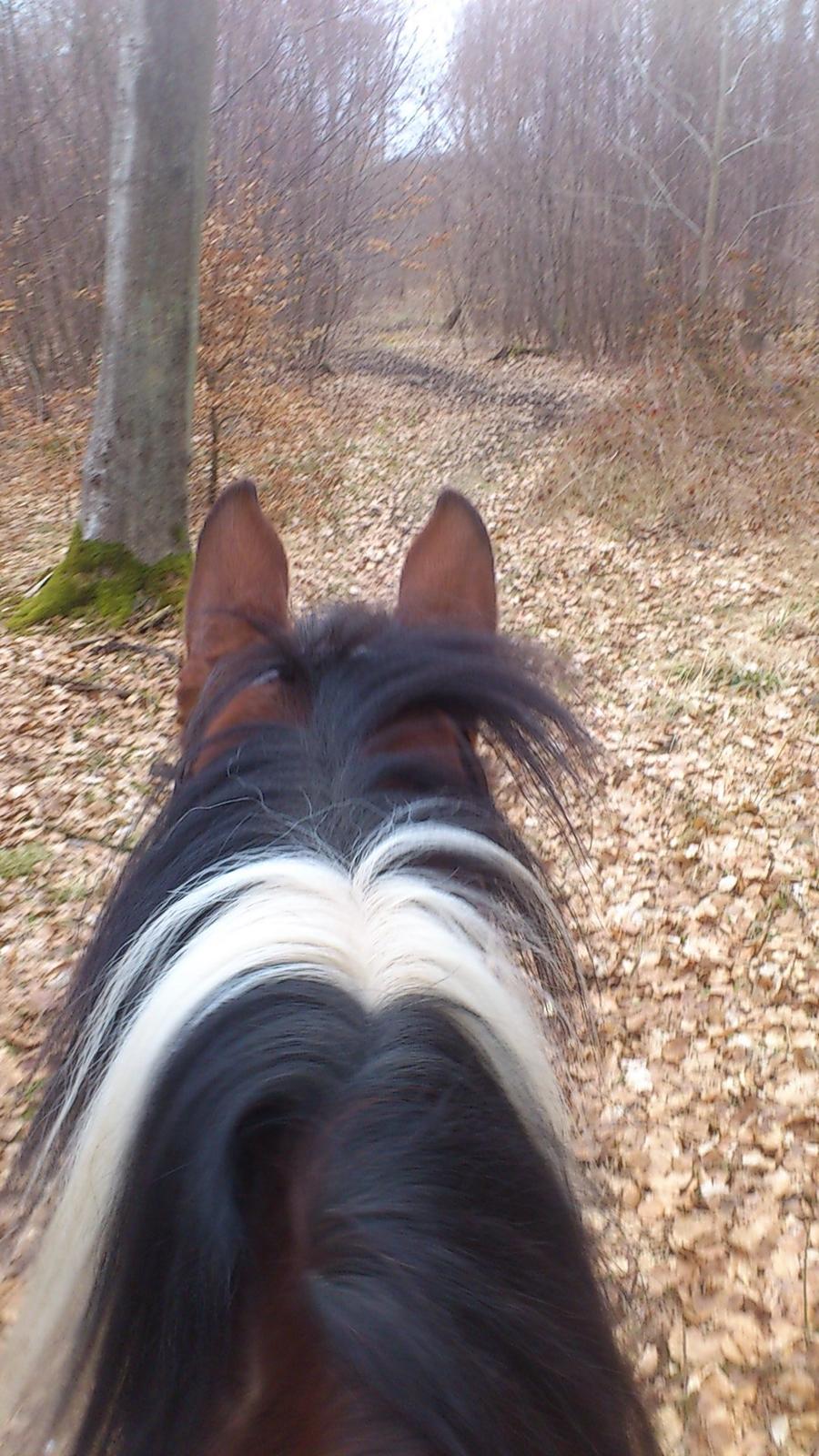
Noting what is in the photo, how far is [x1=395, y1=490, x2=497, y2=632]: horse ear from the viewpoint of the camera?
169cm

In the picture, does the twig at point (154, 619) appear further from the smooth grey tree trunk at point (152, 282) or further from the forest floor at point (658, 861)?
the smooth grey tree trunk at point (152, 282)

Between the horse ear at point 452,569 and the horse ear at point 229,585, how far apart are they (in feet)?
0.77

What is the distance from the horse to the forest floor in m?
0.45

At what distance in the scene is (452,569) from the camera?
1727 mm

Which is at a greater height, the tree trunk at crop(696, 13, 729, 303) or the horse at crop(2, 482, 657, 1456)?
the tree trunk at crop(696, 13, 729, 303)

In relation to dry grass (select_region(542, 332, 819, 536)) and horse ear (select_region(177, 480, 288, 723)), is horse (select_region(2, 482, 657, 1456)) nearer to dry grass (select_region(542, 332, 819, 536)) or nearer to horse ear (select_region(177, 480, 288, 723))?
horse ear (select_region(177, 480, 288, 723))

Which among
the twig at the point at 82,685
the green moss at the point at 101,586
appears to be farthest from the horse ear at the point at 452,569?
the green moss at the point at 101,586

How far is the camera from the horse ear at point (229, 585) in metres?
1.56

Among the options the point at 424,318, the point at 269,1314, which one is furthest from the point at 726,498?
the point at 424,318

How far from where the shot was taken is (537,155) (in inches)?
615

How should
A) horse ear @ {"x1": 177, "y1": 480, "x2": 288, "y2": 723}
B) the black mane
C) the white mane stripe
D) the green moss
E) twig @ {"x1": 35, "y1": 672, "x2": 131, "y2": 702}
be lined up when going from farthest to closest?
the green moss < twig @ {"x1": 35, "y1": 672, "x2": 131, "y2": 702} < horse ear @ {"x1": 177, "y1": 480, "x2": 288, "y2": 723} < the black mane < the white mane stripe

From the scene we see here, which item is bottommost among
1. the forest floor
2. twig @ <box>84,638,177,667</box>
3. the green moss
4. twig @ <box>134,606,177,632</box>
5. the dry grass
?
the forest floor

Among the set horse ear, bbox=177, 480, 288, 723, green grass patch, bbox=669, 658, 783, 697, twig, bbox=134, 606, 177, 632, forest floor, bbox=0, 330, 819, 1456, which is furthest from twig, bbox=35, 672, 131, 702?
horse ear, bbox=177, 480, 288, 723

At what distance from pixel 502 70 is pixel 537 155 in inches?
69.3
